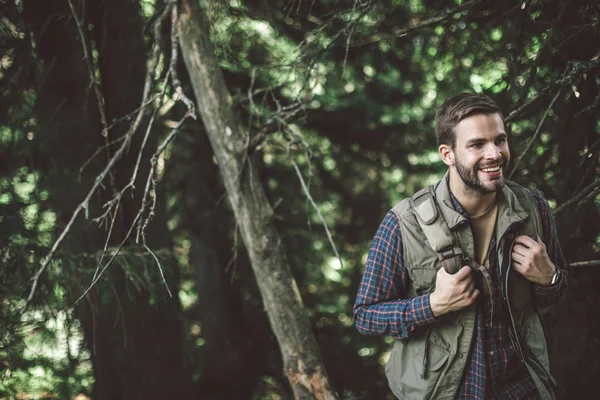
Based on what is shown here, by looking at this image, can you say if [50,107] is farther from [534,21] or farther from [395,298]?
[534,21]

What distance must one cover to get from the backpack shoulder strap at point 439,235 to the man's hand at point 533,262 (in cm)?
26

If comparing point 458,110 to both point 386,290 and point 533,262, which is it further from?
point 386,290

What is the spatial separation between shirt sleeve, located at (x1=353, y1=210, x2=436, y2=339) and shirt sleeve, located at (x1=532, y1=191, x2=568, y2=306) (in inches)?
23.8

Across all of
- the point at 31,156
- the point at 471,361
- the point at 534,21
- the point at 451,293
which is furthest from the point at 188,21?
the point at 471,361

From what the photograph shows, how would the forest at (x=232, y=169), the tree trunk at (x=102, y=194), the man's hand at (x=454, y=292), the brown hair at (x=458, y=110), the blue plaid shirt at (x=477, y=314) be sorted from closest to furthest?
the man's hand at (x=454, y=292)
the blue plaid shirt at (x=477, y=314)
the brown hair at (x=458, y=110)
the forest at (x=232, y=169)
the tree trunk at (x=102, y=194)

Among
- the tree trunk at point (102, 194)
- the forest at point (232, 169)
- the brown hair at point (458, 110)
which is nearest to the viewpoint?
the brown hair at point (458, 110)

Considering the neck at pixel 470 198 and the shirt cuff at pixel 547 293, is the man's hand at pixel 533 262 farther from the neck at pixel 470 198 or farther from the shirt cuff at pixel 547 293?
the neck at pixel 470 198

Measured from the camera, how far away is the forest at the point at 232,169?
138 inches

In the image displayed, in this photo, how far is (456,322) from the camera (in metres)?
2.33

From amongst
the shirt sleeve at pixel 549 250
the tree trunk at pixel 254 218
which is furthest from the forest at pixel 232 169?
the shirt sleeve at pixel 549 250

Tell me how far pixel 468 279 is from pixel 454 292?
0.09 metres

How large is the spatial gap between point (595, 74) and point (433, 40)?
3.35m

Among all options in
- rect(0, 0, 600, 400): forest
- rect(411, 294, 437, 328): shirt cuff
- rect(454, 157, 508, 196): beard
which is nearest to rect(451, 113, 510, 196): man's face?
rect(454, 157, 508, 196): beard

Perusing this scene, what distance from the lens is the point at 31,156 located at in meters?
4.51
